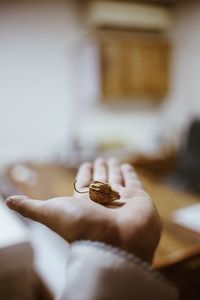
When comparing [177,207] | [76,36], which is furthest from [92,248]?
[76,36]

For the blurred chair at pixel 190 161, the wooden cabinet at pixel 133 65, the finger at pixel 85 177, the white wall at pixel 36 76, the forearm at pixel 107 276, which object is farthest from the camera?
the wooden cabinet at pixel 133 65

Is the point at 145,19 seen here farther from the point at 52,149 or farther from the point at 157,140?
the point at 52,149

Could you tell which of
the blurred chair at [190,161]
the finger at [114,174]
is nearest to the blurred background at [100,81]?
the blurred chair at [190,161]

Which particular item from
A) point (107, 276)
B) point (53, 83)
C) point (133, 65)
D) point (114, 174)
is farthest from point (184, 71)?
point (107, 276)

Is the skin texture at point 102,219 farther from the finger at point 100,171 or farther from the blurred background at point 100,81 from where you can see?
the blurred background at point 100,81

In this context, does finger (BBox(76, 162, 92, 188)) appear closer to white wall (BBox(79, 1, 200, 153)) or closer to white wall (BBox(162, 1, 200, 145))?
white wall (BBox(79, 1, 200, 153))
